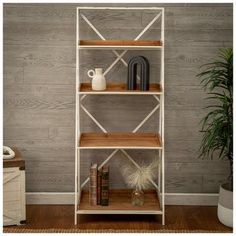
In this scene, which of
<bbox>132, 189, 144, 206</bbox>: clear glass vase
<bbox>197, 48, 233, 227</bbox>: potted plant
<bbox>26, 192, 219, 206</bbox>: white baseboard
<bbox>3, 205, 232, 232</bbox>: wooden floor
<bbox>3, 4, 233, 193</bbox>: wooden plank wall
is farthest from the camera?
<bbox>26, 192, 219, 206</bbox>: white baseboard

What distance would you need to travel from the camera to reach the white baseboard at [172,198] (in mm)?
4406

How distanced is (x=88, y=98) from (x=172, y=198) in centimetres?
110

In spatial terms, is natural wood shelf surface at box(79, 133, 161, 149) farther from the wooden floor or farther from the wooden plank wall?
the wooden floor

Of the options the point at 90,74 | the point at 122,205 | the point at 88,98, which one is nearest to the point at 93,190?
the point at 122,205

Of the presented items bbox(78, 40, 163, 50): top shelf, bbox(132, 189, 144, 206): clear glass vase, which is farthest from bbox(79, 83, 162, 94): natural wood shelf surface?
bbox(132, 189, 144, 206): clear glass vase

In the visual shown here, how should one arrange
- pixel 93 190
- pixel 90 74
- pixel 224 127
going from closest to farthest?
pixel 224 127 → pixel 93 190 → pixel 90 74

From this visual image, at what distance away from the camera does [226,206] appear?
12.8 ft

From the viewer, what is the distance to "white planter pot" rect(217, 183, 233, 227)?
3.87 meters

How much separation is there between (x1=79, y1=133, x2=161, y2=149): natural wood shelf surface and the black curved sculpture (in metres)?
0.43

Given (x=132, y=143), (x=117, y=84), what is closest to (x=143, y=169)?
(x=132, y=143)

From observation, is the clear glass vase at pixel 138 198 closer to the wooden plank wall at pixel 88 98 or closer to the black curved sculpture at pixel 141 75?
the wooden plank wall at pixel 88 98

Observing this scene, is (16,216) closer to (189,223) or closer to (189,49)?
(189,223)

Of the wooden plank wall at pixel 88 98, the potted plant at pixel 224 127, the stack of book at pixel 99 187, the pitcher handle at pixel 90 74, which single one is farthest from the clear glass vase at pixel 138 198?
the pitcher handle at pixel 90 74

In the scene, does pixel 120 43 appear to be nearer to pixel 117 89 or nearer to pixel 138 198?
pixel 117 89
